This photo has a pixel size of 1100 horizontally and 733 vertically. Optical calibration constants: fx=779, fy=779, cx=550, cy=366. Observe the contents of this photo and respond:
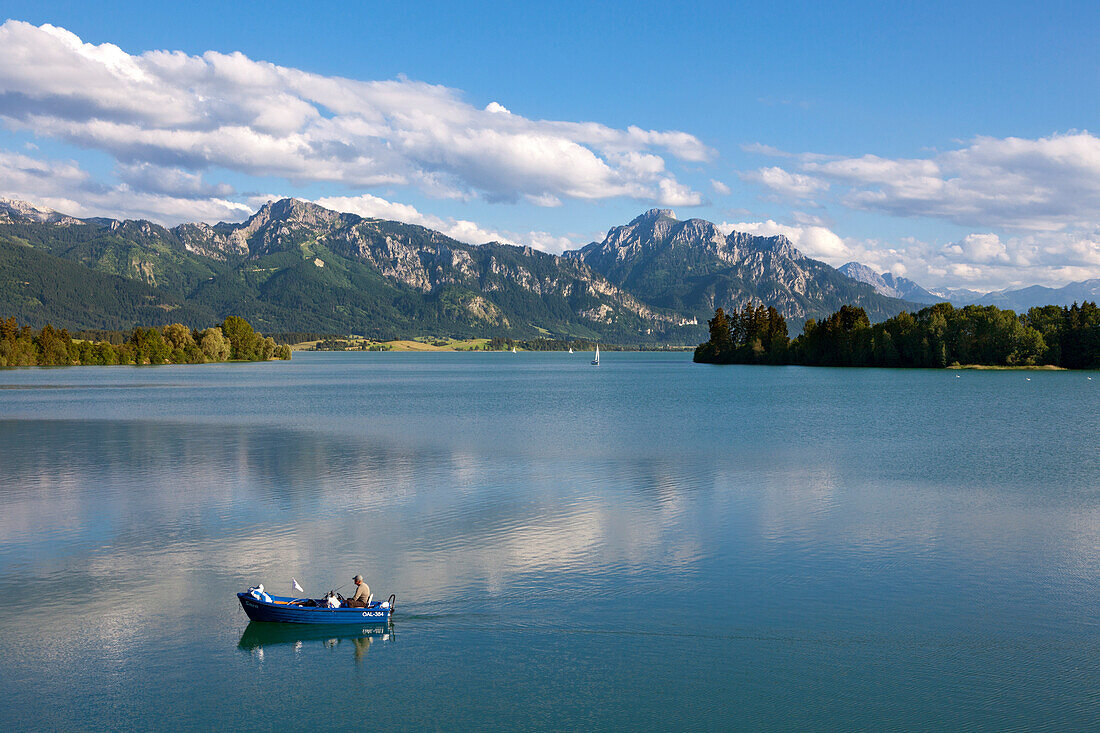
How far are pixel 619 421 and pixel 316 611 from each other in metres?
65.9

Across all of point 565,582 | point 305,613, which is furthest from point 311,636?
point 565,582

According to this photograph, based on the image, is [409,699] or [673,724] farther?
[409,699]

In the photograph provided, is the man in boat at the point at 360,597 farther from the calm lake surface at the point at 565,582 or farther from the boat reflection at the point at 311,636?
the calm lake surface at the point at 565,582

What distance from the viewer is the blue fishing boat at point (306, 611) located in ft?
85.1

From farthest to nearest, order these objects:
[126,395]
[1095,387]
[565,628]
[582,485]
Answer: [1095,387]
[126,395]
[582,485]
[565,628]

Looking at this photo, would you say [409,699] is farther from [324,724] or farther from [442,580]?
[442,580]

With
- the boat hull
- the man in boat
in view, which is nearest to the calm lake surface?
the boat hull

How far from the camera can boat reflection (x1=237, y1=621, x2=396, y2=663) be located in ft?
82.7

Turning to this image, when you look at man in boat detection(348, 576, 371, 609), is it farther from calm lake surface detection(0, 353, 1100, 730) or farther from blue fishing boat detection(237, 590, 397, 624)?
calm lake surface detection(0, 353, 1100, 730)

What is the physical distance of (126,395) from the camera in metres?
134

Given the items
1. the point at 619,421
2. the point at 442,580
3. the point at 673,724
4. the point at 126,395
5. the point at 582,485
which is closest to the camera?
the point at 673,724

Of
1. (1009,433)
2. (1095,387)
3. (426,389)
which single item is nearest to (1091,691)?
(1009,433)

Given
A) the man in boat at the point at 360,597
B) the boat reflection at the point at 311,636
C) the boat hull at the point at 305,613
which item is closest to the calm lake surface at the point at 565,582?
the boat reflection at the point at 311,636

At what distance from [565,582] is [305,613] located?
31.8 feet
